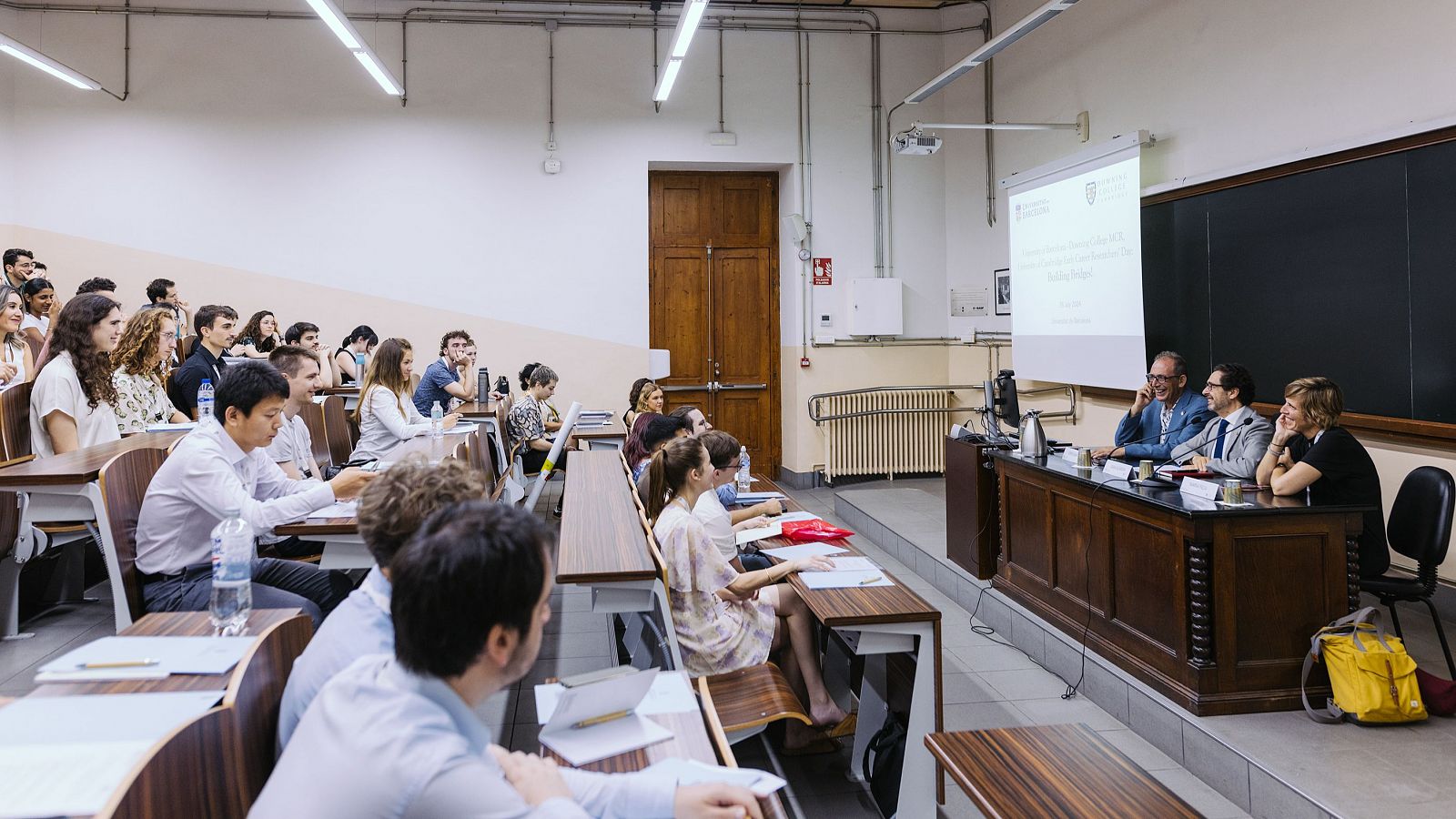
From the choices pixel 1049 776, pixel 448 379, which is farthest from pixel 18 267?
pixel 1049 776

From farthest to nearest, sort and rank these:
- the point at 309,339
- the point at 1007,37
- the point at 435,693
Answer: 1. the point at 309,339
2. the point at 1007,37
3. the point at 435,693

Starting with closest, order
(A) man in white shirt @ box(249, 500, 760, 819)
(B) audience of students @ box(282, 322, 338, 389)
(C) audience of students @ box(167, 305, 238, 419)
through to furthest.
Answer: (A) man in white shirt @ box(249, 500, 760, 819) < (C) audience of students @ box(167, 305, 238, 419) < (B) audience of students @ box(282, 322, 338, 389)

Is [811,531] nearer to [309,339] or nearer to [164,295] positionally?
[309,339]

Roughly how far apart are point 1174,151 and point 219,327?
233 inches

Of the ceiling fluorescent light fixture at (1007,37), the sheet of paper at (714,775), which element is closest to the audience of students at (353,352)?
the ceiling fluorescent light fixture at (1007,37)

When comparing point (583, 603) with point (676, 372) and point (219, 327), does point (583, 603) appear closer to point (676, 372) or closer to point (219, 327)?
point (219, 327)

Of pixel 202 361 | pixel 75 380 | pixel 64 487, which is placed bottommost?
pixel 64 487

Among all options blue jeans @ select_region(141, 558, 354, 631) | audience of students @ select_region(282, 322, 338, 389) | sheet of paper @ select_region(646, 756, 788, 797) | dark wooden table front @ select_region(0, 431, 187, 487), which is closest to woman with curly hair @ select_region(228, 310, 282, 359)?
audience of students @ select_region(282, 322, 338, 389)

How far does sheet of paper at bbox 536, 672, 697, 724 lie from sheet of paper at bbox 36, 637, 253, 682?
536 millimetres

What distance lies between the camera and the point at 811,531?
3664 millimetres

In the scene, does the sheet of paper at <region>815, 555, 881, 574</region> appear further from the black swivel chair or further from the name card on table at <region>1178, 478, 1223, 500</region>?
the black swivel chair

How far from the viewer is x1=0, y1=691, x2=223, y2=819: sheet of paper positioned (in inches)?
44.1

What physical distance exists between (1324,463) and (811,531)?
1.89 m

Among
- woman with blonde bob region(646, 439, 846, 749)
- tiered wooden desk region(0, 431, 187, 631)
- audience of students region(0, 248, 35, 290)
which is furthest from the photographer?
audience of students region(0, 248, 35, 290)
